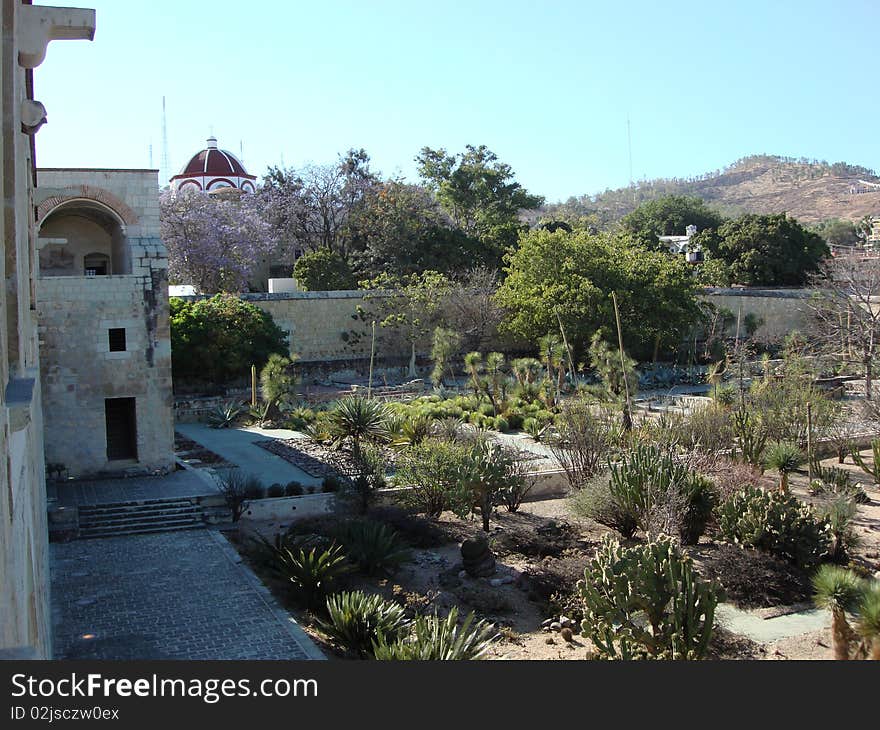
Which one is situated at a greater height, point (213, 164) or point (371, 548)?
point (213, 164)

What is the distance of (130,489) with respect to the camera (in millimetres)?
16391

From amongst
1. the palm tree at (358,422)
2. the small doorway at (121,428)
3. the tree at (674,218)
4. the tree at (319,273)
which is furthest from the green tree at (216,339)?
the tree at (674,218)

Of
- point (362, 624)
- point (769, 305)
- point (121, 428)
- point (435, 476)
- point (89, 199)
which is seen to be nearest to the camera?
point (362, 624)

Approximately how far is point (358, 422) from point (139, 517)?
5858mm

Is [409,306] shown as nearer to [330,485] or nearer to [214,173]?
[330,485]

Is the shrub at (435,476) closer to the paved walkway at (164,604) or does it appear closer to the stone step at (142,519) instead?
the paved walkway at (164,604)

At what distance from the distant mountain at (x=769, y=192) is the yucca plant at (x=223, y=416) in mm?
65689

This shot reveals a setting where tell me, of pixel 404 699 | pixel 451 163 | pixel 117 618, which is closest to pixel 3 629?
pixel 404 699

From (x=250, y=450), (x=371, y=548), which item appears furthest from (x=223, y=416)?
(x=371, y=548)

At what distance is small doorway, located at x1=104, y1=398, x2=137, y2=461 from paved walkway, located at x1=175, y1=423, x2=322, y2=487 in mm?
2104

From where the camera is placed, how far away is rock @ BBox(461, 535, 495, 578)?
12234 mm

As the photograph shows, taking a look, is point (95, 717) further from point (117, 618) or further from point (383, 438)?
point (383, 438)

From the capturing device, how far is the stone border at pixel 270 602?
387 inches

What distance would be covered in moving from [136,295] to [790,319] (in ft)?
108
